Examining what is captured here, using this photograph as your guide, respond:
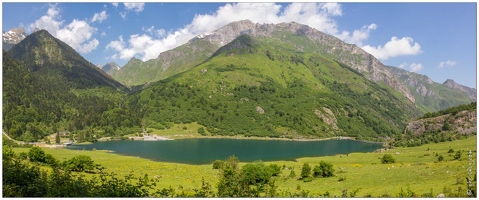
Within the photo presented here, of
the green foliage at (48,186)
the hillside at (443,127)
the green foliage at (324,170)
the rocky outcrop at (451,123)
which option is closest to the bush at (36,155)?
the green foliage at (48,186)

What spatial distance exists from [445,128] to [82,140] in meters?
197

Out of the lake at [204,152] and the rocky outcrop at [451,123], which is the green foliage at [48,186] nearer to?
the lake at [204,152]

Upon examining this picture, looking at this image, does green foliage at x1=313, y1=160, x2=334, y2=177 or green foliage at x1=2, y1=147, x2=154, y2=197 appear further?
green foliage at x1=313, y1=160, x2=334, y2=177

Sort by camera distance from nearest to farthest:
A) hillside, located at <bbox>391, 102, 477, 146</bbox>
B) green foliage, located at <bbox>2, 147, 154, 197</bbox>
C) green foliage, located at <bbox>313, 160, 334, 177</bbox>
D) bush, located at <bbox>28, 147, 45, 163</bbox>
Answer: green foliage, located at <bbox>2, 147, 154, 197</bbox>
bush, located at <bbox>28, 147, 45, 163</bbox>
green foliage, located at <bbox>313, 160, 334, 177</bbox>
hillside, located at <bbox>391, 102, 477, 146</bbox>

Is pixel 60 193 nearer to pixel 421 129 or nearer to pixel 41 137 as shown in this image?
pixel 421 129

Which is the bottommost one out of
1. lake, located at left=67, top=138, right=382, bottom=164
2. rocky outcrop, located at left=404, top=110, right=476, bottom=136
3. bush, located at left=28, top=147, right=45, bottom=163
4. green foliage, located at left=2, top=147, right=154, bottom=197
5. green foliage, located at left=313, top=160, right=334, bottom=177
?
lake, located at left=67, top=138, right=382, bottom=164

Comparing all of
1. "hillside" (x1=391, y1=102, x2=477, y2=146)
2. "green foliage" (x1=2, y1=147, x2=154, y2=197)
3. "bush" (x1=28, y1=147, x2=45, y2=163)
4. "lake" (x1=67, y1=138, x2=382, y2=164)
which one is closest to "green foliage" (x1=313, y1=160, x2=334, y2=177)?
"green foliage" (x1=2, y1=147, x2=154, y2=197)

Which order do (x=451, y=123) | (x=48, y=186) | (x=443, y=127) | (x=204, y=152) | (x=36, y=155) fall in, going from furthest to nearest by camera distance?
1. (x=204, y=152)
2. (x=443, y=127)
3. (x=451, y=123)
4. (x=36, y=155)
5. (x=48, y=186)

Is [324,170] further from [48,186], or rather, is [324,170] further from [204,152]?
[204,152]

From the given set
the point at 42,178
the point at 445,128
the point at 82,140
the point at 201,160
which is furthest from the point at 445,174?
the point at 82,140

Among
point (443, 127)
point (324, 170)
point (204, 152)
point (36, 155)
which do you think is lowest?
point (204, 152)

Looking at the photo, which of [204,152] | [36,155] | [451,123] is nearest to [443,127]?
[451,123]

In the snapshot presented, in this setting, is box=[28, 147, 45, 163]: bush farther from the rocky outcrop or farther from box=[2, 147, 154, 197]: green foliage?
the rocky outcrop

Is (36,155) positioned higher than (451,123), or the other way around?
(451,123)
